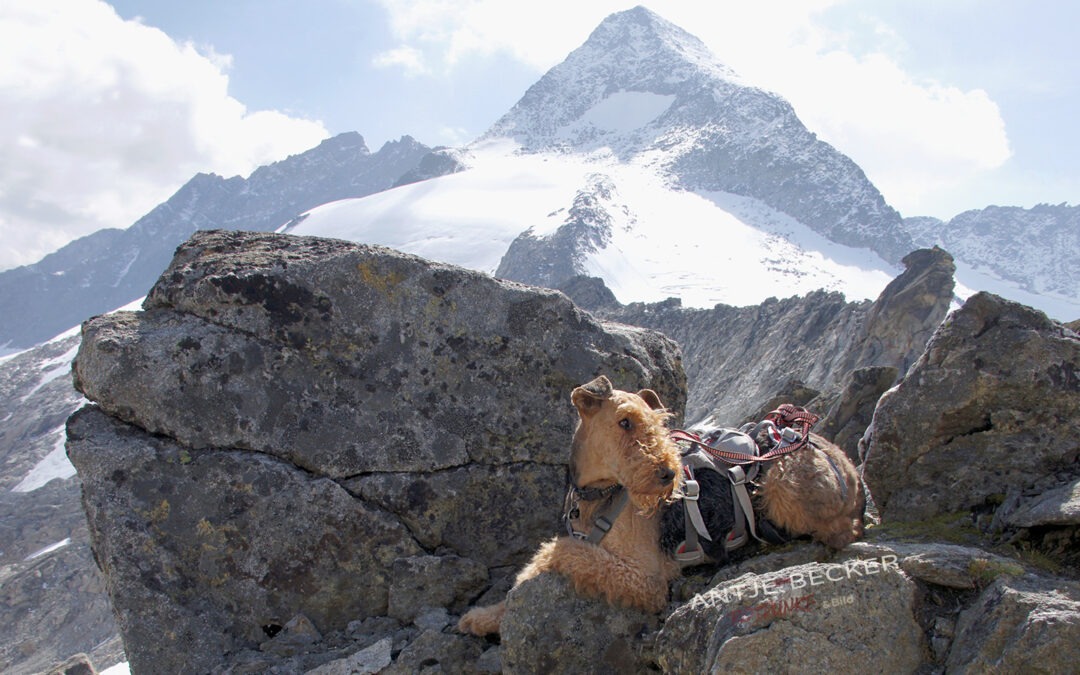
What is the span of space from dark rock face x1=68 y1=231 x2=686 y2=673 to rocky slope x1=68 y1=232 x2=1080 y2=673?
0.02 m

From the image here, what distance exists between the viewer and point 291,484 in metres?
6.17

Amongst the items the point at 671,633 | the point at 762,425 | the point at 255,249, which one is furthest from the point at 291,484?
the point at 762,425

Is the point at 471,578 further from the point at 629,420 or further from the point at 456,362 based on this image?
the point at 629,420

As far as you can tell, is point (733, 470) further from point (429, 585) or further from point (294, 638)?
point (294, 638)

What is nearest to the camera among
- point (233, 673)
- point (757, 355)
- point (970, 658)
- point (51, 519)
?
point (970, 658)

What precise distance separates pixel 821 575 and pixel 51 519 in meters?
127

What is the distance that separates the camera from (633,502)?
4.73m

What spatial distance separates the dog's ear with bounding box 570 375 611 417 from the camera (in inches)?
193

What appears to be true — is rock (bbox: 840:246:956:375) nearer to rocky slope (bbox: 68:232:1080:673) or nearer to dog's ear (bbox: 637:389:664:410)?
rocky slope (bbox: 68:232:1080:673)

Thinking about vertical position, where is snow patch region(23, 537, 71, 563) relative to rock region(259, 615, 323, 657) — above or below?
below

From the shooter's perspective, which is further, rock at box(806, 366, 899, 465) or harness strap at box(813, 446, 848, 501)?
rock at box(806, 366, 899, 465)

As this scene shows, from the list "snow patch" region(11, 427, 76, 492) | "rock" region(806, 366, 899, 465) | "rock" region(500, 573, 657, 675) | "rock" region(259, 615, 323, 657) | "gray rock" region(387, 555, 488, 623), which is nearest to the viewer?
"rock" region(500, 573, 657, 675)

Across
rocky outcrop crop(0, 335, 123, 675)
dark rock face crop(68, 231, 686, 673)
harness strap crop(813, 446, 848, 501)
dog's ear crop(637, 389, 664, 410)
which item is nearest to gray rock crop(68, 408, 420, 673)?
dark rock face crop(68, 231, 686, 673)

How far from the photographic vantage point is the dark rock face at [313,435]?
580cm
